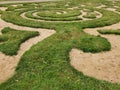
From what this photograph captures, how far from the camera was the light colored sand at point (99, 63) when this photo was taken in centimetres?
823

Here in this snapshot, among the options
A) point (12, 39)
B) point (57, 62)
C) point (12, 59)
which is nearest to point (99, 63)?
point (57, 62)

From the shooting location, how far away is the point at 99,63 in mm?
9125

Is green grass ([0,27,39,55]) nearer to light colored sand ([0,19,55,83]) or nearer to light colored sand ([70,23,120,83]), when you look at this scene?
light colored sand ([0,19,55,83])

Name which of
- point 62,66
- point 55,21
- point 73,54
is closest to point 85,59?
point 73,54

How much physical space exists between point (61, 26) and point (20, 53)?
459 centimetres

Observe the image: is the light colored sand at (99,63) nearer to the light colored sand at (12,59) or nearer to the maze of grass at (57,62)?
the maze of grass at (57,62)

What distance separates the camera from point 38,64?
28.7ft

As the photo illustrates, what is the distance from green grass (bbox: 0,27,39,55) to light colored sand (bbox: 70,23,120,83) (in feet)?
8.72

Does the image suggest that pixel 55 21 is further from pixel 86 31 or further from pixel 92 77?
pixel 92 77

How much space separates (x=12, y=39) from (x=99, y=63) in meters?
4.68

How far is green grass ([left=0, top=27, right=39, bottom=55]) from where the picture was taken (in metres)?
10.1

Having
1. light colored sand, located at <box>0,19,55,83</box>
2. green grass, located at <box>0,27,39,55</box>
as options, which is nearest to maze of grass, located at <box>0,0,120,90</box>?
light colored sand, located at <box>0,19,55,83</box>

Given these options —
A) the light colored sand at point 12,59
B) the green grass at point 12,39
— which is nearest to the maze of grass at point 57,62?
the light colored sand at point 12,59

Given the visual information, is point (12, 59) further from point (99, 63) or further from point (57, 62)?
point (99, 63)
